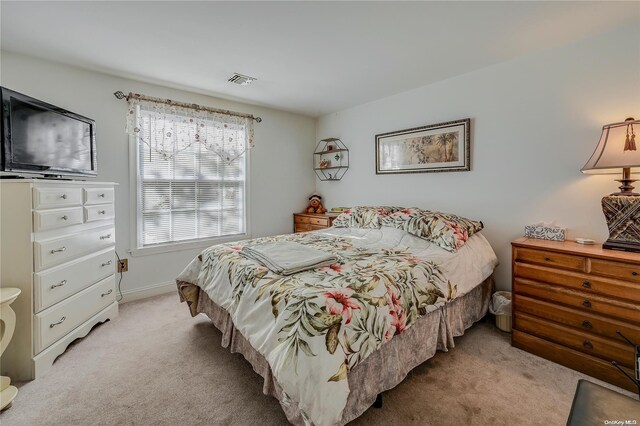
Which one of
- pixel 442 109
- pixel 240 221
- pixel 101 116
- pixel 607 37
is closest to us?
pixel 607 37

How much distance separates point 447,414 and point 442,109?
273 centimetres

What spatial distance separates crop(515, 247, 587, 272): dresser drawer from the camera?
5.96ft

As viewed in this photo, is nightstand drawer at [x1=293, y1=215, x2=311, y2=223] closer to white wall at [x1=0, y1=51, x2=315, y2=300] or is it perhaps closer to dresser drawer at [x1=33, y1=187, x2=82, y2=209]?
white wall at [x1=0, y1=51, x2=315, y2=300]

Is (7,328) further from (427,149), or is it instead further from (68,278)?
(427,149)

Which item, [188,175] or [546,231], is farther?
[188,175]

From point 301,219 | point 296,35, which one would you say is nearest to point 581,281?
point 296,35

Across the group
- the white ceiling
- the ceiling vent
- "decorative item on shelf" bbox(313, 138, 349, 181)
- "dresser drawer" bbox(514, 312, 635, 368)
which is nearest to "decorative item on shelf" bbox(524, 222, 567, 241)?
"dresser drawer" bbox(514, 312, 635, 368)

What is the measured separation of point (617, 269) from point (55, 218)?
360 centimetres

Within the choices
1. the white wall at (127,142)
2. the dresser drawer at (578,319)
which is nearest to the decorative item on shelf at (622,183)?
the dresser drawer at (578,319)

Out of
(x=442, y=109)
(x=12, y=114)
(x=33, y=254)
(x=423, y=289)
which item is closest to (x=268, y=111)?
(x=442, y=109)

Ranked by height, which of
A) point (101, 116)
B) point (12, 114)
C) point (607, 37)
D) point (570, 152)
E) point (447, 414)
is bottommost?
point (447, 414)

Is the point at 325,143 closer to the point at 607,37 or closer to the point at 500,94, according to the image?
the point at 500,94

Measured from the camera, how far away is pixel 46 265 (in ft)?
5.93

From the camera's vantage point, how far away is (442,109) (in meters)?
2.98
